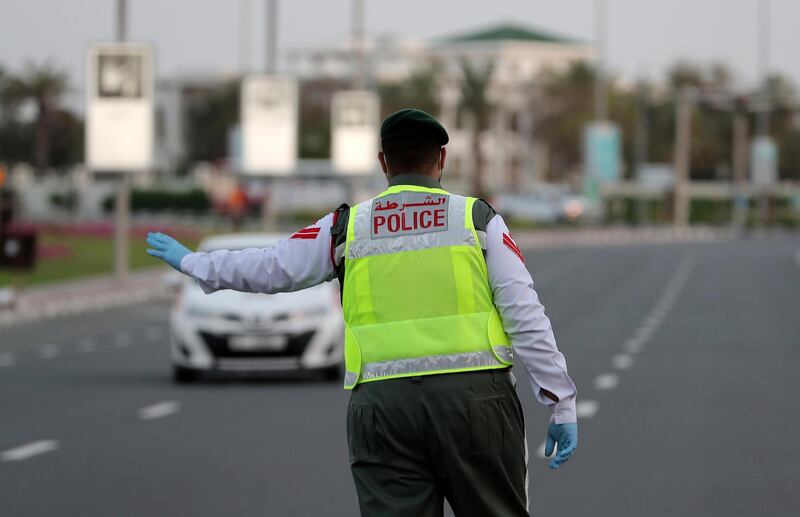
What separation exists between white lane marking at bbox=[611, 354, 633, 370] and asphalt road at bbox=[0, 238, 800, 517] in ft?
0.14

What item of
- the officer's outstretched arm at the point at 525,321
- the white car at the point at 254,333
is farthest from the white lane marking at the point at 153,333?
the officer's outstretched arm at the point at 525,321

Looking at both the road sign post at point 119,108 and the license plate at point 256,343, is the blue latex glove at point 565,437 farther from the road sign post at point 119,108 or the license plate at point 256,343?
the road sign post at point 119,108

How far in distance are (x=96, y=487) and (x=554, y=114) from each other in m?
134

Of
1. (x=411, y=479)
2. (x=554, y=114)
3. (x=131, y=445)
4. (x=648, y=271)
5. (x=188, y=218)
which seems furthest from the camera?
(x=554, y=114)

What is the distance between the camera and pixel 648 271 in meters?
51.2

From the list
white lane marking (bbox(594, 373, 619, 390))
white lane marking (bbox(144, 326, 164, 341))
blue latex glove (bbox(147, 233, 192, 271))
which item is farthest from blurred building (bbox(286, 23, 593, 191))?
blue latex glove (bbox(147, 233, 192, 271))

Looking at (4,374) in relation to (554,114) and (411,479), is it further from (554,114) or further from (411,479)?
(554,114)

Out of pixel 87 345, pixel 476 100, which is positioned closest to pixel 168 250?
pixel 87 345

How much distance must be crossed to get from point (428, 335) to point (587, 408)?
422 inches

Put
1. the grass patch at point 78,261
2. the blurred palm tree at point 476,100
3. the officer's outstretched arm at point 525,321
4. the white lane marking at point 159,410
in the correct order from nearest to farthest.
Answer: the officer's outstretched arm at point 525,321
the white lane marking at point 159,410
the grass patch at point 78,261
the blurred palm tree at point 476,100

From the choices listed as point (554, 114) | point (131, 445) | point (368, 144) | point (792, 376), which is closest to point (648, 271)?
point (368, 144)

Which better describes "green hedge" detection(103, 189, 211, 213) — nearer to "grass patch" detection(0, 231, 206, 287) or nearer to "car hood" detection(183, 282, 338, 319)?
"grass patch" detection(0, 231, 206, 287)

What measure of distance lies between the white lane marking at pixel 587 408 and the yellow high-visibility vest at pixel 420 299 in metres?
9.66

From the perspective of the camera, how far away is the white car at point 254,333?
1853 centimetres
